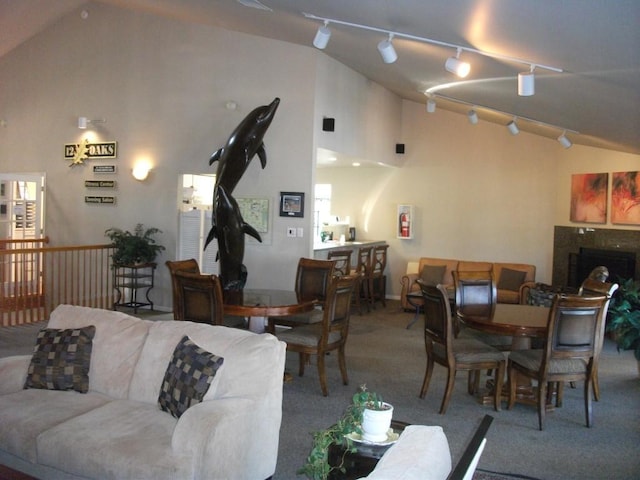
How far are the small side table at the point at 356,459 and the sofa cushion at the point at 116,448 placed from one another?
686 millimetres

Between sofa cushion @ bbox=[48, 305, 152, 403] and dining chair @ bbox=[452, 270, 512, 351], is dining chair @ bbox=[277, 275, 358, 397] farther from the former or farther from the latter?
sofa cushion @ bbox=[48, 305, 152, 403]

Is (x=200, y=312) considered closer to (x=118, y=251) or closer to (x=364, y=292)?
(x=118, y=251)

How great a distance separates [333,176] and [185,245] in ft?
11.1

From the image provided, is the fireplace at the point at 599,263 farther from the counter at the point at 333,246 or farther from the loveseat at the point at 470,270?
the counter at the point at 333,246

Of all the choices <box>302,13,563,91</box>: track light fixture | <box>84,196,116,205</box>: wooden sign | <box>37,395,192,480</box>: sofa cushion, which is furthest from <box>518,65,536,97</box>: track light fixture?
<box>84,196,116,205</box>: wooden sign

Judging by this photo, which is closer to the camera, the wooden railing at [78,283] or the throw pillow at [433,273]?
the wooden railing at [78,283]

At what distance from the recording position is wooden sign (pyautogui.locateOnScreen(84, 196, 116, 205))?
26.6 ft

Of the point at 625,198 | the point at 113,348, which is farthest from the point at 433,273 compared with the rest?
the point at 113,348

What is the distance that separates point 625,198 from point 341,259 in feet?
12.5

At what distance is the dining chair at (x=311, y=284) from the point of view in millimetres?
5410

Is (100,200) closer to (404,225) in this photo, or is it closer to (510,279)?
(404,225)

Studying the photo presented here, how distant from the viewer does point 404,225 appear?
30.2ft

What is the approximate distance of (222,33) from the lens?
7059 millimetres

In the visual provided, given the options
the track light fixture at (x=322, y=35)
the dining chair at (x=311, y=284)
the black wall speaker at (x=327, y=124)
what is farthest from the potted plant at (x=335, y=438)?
the black wall speaker at (x=327, y=124)
